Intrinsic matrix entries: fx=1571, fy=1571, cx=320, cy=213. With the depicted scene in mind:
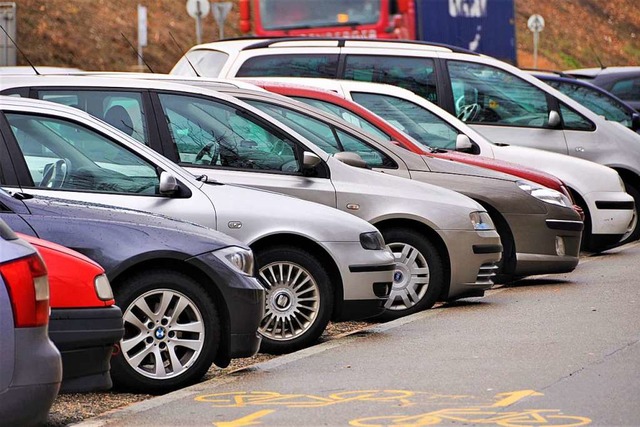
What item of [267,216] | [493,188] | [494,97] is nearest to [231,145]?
[267,216]

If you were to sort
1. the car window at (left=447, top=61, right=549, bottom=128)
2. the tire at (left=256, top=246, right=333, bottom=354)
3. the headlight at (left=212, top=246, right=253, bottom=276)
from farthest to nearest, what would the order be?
the car window at (left=447, top=61, right=549, bottom=128)
the tire at (left=256, top=246, right=333, bottom=354)
the headlight at (left=212, top=246, right=253, bottom=276)

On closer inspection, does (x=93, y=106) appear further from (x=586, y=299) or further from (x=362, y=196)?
(x=586, y=299)

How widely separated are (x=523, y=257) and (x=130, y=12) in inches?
1103

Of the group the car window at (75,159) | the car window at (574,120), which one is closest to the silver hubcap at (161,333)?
the car window at (75,159)

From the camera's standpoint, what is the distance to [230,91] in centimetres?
1148

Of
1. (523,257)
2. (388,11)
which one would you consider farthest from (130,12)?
(523,257)

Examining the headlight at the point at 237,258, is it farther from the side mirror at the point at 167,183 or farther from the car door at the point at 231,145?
the car door at the point at 231,145

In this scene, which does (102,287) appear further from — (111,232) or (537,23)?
(537,23)

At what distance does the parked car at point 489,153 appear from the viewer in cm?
1390

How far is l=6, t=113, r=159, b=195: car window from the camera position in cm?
898

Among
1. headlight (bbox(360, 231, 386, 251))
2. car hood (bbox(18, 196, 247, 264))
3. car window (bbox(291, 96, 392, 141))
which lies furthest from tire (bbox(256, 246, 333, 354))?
Answer: car window (bbox(291, 96, 392, 141))

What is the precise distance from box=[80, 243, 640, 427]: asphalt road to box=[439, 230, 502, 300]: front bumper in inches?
6.8

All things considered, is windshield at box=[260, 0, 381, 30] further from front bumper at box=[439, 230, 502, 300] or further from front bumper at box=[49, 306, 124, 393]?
front bumper at box=[49, 306, 124, 393]

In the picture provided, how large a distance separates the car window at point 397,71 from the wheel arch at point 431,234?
5.23 meters
